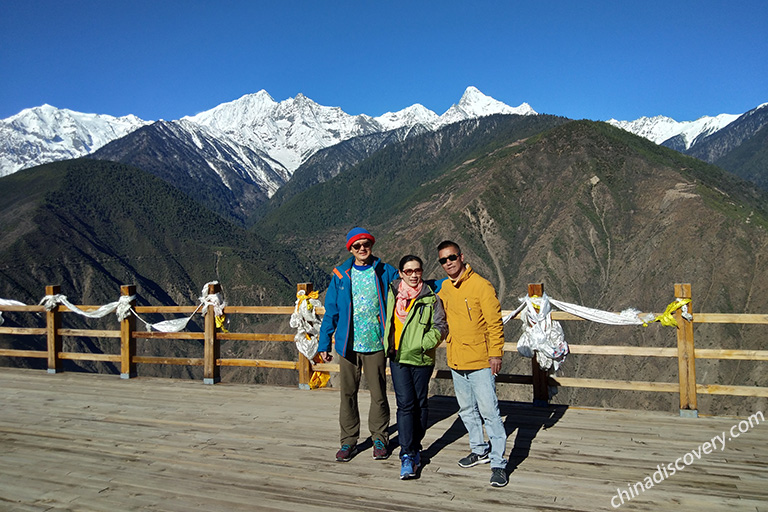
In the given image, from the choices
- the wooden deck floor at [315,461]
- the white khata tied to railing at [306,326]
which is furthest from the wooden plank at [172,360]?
the white khata tied to railing at [306,326]

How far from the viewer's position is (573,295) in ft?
193

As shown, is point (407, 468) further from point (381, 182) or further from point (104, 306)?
point (381, 182)

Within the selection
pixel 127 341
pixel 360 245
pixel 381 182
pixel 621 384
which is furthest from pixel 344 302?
pixel 381 182

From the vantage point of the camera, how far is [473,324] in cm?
500

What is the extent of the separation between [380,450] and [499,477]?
3.87ft

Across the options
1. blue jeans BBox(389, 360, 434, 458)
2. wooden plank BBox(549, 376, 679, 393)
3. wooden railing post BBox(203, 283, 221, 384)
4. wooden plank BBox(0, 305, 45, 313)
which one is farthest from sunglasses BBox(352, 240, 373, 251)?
wooden plank BBox(0, 305, 45, 313)

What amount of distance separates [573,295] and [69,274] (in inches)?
2581

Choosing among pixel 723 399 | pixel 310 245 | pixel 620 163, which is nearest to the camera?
pixel 723 399

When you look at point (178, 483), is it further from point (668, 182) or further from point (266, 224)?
point (266, 224)

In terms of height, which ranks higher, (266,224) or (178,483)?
(266,224)

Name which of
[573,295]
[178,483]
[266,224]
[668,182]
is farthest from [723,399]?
[266,224]

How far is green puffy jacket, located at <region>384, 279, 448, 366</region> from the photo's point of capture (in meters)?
5.04

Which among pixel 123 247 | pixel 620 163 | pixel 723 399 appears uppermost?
pixel 620 163

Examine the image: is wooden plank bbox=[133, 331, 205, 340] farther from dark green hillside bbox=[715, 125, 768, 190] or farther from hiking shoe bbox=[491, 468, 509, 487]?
dark green hillside bbox=[715, 125, 768, 190]
